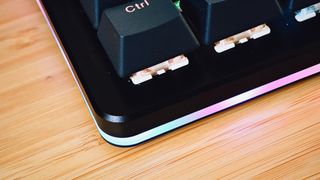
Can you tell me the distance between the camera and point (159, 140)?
0.48 m

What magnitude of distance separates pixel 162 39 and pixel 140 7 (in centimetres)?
4

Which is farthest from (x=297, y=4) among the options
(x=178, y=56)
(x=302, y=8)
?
(x=178, y=56)

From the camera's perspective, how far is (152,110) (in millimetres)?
456

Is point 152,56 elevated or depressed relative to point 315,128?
elevated

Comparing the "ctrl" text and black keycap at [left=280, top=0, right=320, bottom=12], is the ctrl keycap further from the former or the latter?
black keycap at [left=280, top=0, right=320, bottom=12]

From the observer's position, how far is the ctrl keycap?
1.48ft

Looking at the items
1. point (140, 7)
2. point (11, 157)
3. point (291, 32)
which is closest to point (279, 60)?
point (291, 32)

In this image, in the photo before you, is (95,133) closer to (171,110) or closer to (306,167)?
(171,110)

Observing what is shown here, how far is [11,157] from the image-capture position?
1.55ft

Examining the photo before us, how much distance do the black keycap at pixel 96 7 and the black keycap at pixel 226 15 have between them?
0.24 feet

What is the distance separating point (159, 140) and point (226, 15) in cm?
13

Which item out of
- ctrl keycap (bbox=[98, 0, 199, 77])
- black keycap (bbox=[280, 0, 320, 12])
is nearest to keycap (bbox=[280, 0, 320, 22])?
black keycap (bbox=[280, 0, 320, 12])

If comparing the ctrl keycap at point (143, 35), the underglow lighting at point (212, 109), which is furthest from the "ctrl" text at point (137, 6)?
the underglow lighting at point (212, 109)

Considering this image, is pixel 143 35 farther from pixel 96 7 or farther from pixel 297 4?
pixel 297 4
